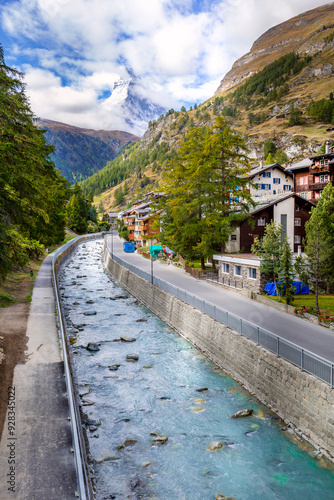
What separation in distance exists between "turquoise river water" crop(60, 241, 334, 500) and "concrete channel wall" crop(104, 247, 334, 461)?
22.0 inches

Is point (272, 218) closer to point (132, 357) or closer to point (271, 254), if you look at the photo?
point (271, 254)

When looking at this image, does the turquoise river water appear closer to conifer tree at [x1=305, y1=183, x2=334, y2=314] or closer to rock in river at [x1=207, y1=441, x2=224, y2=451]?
rock in river at [x1=207, y1=441, x2=224, y2=451]

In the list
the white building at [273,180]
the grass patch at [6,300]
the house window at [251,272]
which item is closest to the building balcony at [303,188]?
the white building at [273,180]

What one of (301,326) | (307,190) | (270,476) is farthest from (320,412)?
(307,190)

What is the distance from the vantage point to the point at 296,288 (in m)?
29.2

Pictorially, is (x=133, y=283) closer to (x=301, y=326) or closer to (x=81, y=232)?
(x=301, y=326)

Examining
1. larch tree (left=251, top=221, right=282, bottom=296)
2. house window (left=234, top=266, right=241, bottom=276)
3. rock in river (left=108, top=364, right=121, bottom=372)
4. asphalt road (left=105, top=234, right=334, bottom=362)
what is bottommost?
rock in river (left=108, top=364, right=121, bottom=372)

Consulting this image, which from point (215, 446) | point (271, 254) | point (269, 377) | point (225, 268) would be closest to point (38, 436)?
point (215, 446)

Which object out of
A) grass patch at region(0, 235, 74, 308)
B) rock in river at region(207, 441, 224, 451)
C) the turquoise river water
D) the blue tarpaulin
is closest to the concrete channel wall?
the turquoise river water

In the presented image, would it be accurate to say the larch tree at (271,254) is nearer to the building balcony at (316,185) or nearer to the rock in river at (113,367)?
the rock in river at (113,367)

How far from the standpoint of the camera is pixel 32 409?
1264 cm

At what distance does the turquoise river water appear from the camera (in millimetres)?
11328

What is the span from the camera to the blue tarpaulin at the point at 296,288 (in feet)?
93.7

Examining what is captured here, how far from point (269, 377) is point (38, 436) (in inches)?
403
